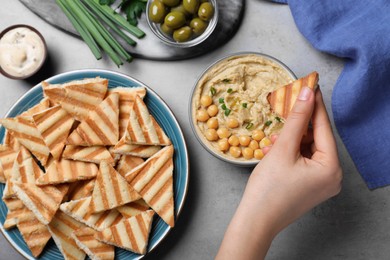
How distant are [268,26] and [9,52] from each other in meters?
1.05

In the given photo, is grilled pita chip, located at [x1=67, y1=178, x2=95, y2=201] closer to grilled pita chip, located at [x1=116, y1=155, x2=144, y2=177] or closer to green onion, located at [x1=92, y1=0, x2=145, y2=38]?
grilled pita chip, located at [x1=116, y1=155, x2=144, y2=177]

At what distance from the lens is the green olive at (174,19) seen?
6.48 ft

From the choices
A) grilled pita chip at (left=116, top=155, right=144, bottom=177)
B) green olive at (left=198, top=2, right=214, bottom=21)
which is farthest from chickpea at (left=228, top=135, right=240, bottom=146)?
green olive at (left=198, top=2, right=214, bottom=21)

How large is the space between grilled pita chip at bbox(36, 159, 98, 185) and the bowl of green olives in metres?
0.58

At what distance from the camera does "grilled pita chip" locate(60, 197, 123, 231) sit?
6.35 feet

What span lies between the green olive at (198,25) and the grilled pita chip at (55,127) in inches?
23.2

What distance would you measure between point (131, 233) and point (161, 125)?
426 millimetres

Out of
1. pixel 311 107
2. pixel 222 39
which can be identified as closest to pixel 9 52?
pixel 222 39

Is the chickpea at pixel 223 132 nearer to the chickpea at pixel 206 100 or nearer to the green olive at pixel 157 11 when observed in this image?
the chickpea at pixel 206 100

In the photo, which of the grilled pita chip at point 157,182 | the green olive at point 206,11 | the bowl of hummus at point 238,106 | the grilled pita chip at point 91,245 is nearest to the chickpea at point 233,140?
the bowl of hummus at point 238,106

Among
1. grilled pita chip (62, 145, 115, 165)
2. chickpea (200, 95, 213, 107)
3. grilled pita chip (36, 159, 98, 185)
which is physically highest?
chickpea (200, 95, 213, 107)

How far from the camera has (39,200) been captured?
1.94m

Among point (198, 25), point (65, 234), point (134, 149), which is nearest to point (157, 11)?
point (198, 25)

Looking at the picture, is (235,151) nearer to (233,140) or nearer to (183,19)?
(233,140)
